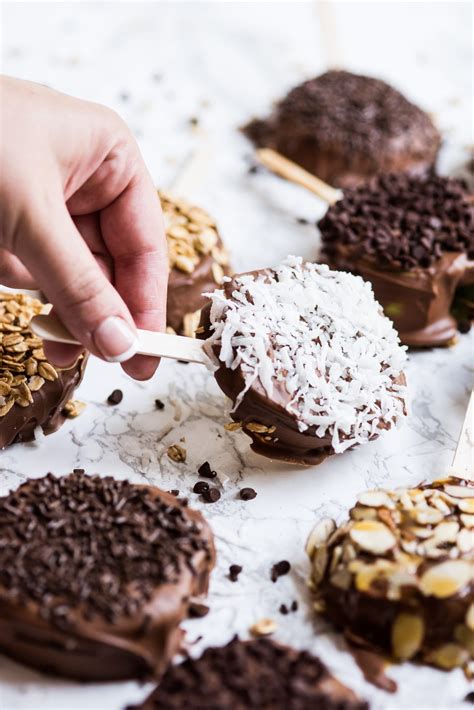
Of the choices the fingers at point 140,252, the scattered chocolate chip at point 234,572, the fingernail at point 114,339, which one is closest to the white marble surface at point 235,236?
the scattered chocolate chip at point 234,572

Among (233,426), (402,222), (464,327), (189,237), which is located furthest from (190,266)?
(464,327)

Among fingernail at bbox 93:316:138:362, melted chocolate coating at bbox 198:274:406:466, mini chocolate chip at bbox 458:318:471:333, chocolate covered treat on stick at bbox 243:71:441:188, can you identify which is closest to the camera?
fingernail at bbox 93:316:138:362

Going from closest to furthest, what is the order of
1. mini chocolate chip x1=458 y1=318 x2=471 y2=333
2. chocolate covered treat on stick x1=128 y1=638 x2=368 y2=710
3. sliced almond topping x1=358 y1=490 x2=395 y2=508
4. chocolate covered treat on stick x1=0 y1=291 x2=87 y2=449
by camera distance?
chocolate covered treat on stick x1=128 y1=638 x2=368 y2=710 < sliced almond topping x1=358 y1=490 x2=395 y2=508 < chocolate covered treat on stick x1=0 y1=291 x2=87 y2=449 < mini chocolate chip x1=458 y1=318 x2=471 y2=333

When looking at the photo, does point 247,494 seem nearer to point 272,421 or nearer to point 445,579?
point 272,421

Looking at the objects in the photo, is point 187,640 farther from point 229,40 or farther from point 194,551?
point 229,40

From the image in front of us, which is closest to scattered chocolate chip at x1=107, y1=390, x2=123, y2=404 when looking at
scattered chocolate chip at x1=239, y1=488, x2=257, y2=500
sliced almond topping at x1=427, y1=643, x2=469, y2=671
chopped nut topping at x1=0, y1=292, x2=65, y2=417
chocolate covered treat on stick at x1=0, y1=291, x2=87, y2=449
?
chocolate covered treat on stick at x1=0, y1=291, x2=87, y2=449

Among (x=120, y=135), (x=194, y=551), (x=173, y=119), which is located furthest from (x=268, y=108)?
(x=194, y=551)

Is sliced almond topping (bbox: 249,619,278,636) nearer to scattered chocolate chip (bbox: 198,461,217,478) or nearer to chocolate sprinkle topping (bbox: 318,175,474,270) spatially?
scattered chocolate chip (bbox: 198,461,217,478)
